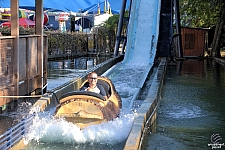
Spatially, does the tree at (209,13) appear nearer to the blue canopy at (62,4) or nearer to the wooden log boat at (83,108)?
the blue canopy at (62,4)

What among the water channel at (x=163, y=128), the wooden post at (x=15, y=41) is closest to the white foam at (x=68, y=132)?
the water channel at (x=163, y=128)

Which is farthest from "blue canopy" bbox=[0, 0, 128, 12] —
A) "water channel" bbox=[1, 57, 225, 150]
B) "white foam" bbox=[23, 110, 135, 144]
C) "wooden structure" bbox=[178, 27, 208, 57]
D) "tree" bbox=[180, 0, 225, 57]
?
"white foam" bbox=[23, 110, 135, 144]

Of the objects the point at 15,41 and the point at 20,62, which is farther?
the point at 20,62

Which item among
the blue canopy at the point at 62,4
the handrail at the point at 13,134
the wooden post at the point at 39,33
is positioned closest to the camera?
the handrail at the point at 13,134

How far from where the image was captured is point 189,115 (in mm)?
7266

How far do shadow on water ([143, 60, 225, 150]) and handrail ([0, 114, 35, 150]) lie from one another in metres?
1.58

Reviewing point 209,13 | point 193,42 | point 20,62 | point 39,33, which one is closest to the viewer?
point 20,62

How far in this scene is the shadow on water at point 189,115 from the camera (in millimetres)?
5559

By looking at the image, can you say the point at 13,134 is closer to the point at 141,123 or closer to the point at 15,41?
the point at 141,123

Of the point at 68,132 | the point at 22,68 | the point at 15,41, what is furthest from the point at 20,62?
the point at 68,132

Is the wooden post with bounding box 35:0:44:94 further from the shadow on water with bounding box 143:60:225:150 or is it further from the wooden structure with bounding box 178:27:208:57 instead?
the wooden structure with bounding box 178:27:208:57

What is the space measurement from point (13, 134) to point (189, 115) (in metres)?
3.46

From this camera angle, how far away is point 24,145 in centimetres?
476

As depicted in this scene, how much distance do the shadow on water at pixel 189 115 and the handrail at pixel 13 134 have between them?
158 cm
